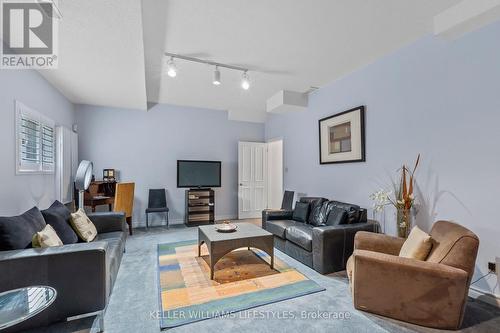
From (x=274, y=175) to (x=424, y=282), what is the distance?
4.84 metres

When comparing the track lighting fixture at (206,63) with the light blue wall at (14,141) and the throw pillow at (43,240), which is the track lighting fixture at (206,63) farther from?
the throw pillow at (43,240)

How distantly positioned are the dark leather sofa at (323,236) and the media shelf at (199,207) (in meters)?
1.93

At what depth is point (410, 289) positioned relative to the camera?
1.85 meters

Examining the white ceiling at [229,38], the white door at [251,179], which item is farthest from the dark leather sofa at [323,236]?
the white door at [251,179]

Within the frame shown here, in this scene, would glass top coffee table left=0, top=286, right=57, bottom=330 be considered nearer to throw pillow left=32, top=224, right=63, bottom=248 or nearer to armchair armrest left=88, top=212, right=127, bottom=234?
throw pillow left=32, top=224, right=63, bottom=248

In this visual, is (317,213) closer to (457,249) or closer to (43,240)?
(457,249)

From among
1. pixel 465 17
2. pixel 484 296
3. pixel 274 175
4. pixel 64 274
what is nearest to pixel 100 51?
pixel 64 274

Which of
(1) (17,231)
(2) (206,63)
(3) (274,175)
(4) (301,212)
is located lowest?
(4) (301,212)

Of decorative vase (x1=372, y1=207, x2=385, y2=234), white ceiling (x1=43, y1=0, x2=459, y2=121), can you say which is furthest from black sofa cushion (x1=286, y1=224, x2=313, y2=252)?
white ceiling (x1=43, y1=0, x2=459, y2=121)

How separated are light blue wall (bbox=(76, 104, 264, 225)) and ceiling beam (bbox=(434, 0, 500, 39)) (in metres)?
4.32

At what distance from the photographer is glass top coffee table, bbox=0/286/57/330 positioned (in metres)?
1.22

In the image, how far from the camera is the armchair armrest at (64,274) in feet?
5.49

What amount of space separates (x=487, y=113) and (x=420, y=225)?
4.26 ft

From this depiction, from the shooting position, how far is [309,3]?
7.00 feet
